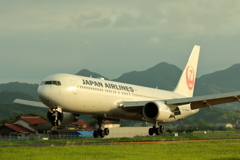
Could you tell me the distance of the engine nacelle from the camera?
37.8 m

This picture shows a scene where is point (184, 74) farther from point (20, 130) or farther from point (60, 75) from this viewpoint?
point (20, 130)

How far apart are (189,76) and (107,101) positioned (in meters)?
20.1

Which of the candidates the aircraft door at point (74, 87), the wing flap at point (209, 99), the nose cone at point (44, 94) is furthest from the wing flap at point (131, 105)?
the nose cone at point (44, 94)

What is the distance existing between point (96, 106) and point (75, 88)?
316 cm

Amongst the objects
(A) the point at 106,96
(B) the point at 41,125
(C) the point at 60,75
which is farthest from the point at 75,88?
(B) the point at 41,125

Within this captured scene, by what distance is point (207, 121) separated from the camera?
144 ft

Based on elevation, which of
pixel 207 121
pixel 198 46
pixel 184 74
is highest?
pixel 198 46

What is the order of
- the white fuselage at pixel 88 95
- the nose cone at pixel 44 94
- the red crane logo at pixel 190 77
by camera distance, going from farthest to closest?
Result: 1. the red crane logo at pixel 190 77
2. the white fuselage at pixel 88 95
3. the nose cone at pixel 44 94

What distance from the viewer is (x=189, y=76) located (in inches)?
2126

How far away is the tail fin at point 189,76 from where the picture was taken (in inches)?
2062

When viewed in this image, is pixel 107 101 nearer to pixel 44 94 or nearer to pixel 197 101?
pixel 44 94

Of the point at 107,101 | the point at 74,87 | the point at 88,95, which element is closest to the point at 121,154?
the point at 74,87

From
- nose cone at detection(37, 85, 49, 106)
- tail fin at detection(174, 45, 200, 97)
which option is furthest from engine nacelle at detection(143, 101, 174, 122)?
tail fin at detection(174, 45, 200, 97)

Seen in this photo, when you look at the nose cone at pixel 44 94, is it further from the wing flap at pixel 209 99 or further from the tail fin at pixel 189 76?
the tail fin at pixel 189 76
